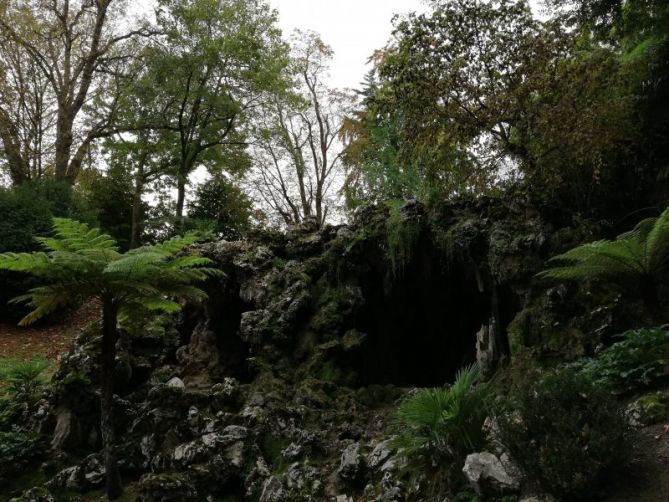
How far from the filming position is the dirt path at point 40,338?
1182 cm

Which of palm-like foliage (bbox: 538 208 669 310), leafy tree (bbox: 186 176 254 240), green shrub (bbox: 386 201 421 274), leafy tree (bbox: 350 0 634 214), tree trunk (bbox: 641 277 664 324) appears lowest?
tree trunk (bbox: 641 277 664 324)

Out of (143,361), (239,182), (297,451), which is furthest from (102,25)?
(297,451)

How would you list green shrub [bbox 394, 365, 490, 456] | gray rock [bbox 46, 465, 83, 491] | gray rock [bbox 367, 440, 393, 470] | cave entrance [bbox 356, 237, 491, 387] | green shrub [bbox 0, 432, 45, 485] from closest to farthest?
green shrub [bbox 394, 365, 490, 456]
gray rock [bbox 367, 440, 393, 470]
gray rock [bbox 46, 465, 83, 491]
green shrub [bbox 0, 432, 45, 485]
cave entrance [bbox 356, 237, 491, 387]

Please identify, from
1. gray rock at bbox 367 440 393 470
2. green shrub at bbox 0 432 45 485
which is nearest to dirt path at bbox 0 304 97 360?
green shrub at bbox 0 432 45 485

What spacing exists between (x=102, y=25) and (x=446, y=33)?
14.5 meters

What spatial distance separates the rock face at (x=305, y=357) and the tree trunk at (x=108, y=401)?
383mm

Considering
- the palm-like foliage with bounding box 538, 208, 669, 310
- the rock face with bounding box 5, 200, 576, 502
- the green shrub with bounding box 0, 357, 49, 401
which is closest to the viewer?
the palm-like foliage with bounding box 538, 208, 669, 310

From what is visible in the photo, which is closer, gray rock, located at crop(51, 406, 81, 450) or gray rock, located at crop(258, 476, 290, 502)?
gray rock, located at crop(258, 476, 290, 502)

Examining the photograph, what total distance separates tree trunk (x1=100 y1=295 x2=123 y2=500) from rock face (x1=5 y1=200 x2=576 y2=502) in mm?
383

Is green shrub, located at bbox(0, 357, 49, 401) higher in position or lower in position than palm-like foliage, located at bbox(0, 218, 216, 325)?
lower

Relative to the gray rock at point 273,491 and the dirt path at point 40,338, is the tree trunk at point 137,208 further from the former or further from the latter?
the gray rock at point 273,491

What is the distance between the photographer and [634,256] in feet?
17.9

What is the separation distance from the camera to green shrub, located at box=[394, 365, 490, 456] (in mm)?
4527

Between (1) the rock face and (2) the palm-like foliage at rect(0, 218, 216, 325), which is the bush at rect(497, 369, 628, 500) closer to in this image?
(1) the rock face
